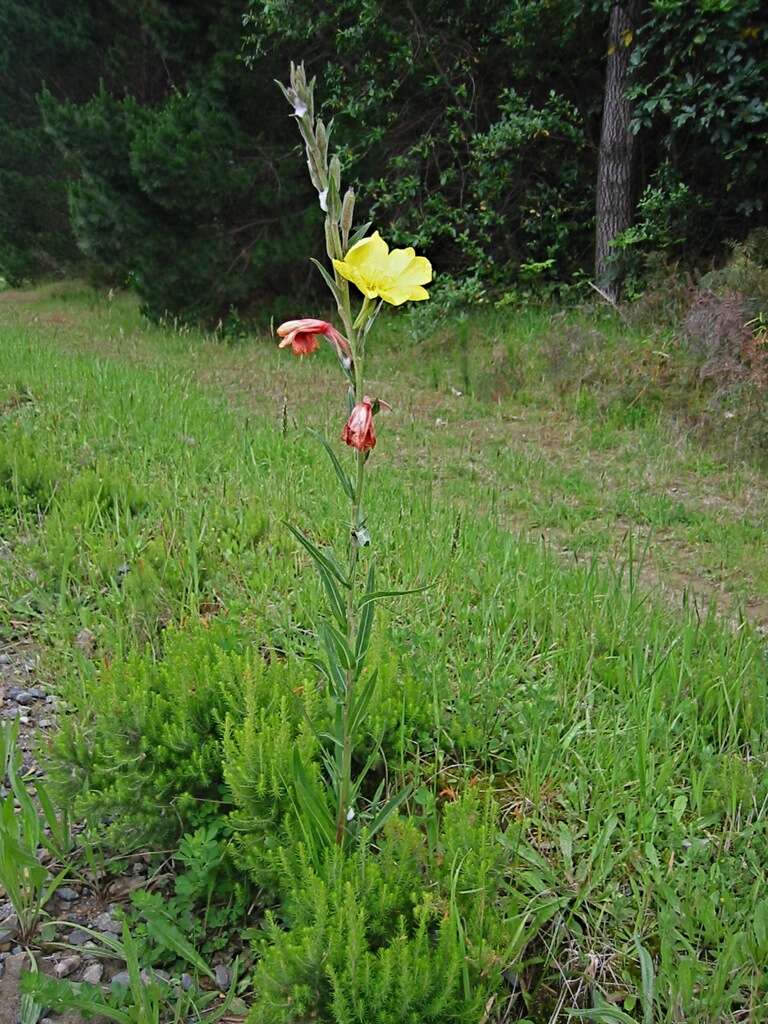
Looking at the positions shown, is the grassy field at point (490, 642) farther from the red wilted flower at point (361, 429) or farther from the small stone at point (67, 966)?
the red wilted flower at point (361, 429)

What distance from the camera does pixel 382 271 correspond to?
140 cm

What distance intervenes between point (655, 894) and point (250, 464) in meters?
2.89

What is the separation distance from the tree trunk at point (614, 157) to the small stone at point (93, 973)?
7.26 m

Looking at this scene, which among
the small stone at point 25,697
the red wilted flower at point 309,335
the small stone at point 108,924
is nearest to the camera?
the red wilted flower at point 309,335

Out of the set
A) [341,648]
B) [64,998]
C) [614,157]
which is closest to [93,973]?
[64,998]

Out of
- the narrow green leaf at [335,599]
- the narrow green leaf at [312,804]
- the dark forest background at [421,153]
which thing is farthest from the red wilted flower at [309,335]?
the dark forest background at [421,153]

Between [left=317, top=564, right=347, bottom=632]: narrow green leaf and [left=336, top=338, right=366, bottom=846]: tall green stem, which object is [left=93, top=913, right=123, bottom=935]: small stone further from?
[left=317, top=564, right=347, bottom=632]: narrow green leaf

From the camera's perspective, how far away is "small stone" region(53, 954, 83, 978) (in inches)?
63.3

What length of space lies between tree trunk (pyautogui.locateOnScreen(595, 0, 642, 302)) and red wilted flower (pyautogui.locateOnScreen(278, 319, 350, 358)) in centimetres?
678

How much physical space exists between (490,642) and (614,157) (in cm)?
677

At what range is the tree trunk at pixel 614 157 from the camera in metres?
7.36

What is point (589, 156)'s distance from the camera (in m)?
8.63

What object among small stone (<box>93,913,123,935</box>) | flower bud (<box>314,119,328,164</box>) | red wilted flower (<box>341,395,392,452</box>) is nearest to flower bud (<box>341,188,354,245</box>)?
flower bud (<box>314,119,328,164</box>)

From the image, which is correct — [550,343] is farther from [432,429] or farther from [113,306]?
[113,306]
